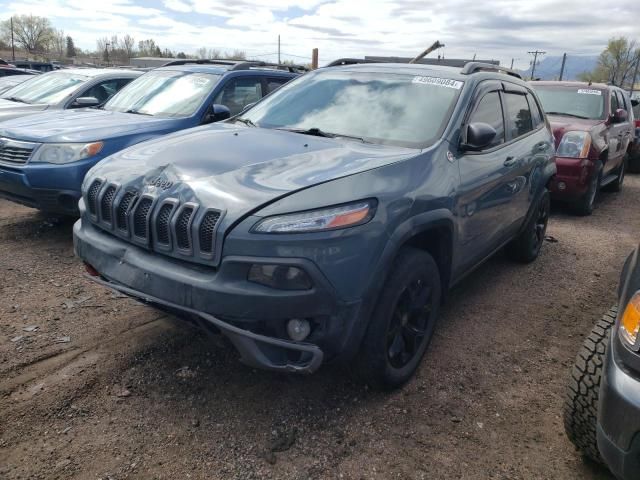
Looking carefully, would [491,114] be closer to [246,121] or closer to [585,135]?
[246,121]

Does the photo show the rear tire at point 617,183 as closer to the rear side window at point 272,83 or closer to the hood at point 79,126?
the rear side window at point 272,83

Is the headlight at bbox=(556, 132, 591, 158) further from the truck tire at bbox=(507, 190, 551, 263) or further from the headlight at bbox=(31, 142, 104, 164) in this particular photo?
the headlight at bbox=(31, 142, 104, 164)

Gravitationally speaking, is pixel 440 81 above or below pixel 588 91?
above

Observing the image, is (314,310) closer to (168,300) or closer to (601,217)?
(168,300)

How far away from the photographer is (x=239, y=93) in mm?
6082

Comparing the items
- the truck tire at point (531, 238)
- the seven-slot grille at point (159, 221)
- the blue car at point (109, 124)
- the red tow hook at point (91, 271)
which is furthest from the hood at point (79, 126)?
the truck tire at point (531, 238)

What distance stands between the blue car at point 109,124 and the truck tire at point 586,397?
3773 mm

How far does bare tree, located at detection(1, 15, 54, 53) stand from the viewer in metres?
70.4

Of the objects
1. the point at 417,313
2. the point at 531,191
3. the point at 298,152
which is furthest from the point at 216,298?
the point at 531,191

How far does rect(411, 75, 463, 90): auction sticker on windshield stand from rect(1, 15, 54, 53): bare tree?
79.8m

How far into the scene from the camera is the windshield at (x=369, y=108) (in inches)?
124

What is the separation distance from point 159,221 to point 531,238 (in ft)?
12.3

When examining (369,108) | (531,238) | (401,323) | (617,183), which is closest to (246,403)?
(401,323)

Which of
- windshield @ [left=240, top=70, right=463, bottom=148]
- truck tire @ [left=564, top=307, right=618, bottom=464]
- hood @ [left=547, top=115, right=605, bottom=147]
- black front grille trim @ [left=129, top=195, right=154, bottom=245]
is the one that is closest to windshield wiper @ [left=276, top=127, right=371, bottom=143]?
windshield @ [left=240, top=70, right=463, bottom=148]
